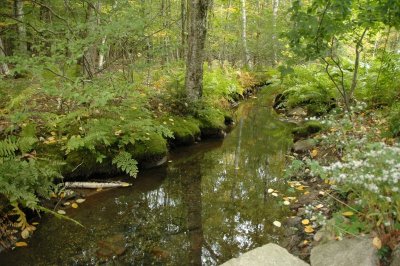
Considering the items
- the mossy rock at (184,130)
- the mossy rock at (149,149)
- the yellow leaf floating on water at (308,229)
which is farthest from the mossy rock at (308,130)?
the yellow leaf floating on water at (308,229)

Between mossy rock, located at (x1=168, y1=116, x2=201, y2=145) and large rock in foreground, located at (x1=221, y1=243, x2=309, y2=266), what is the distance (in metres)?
4.97

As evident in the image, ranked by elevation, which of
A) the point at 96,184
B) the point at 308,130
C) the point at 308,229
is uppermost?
the point at 308,130

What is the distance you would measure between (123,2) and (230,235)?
16.1 feet

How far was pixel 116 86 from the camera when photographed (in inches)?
228

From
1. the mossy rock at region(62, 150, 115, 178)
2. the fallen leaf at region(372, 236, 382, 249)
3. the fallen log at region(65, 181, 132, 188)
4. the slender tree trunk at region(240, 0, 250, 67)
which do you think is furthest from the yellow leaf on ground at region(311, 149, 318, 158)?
the slender tree trunk at region(240, 0, 250, 67)

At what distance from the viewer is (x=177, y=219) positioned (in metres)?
4.94

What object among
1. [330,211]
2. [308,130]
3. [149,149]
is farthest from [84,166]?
[308,130]

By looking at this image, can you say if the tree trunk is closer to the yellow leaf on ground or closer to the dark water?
the dark water

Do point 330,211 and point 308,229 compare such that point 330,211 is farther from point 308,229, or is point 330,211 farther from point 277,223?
point 277,223

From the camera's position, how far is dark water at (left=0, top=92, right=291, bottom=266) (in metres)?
4.07

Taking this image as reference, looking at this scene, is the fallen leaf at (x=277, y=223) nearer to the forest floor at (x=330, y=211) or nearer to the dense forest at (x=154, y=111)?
the forest floor at (x=330, y=211)

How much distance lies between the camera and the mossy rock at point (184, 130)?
27.0 feet

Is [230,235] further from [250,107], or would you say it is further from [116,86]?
[250,107]

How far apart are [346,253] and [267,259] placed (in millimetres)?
736
